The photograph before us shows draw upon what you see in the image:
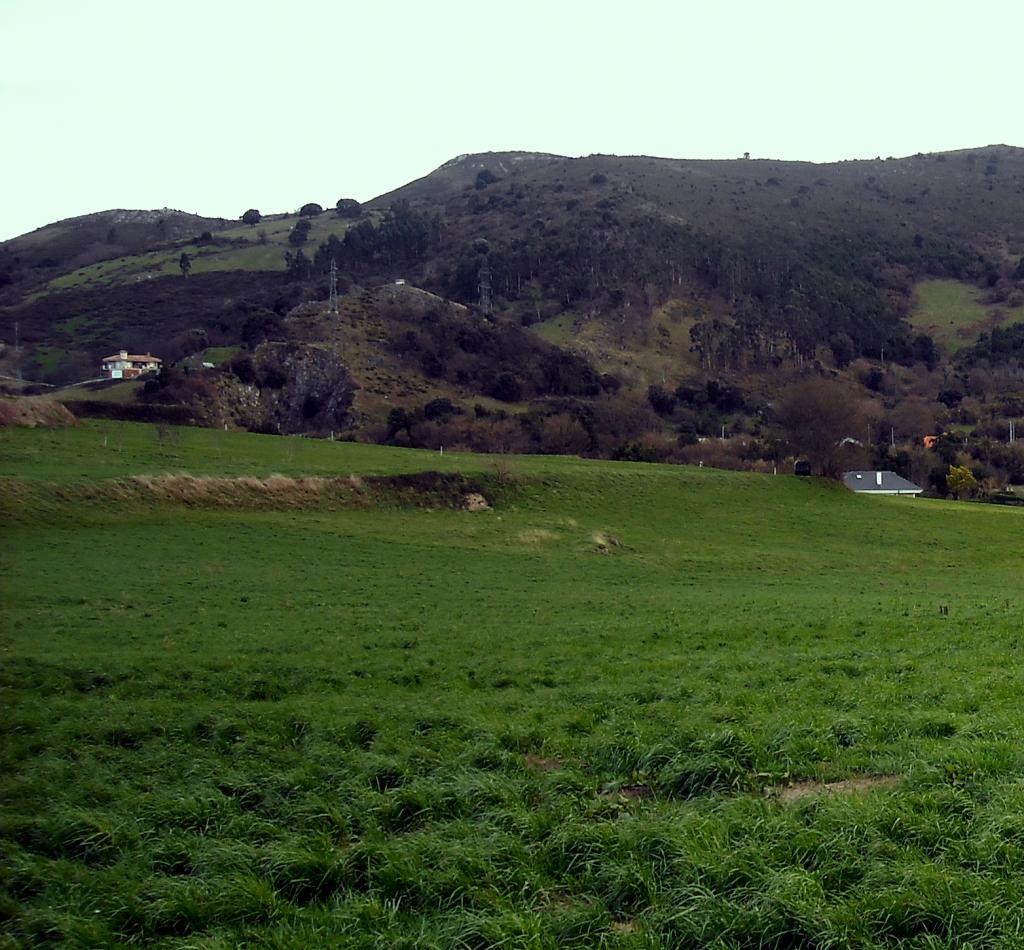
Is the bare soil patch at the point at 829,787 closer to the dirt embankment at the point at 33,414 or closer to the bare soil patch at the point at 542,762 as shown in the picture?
the bare soil patch at the point at 542,762

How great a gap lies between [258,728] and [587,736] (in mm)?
4204

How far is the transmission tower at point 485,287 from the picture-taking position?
5553 inches

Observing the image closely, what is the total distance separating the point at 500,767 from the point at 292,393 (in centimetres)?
8954

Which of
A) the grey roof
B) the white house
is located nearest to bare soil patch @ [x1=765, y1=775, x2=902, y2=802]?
the grey roof

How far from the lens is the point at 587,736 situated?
10.5 meters

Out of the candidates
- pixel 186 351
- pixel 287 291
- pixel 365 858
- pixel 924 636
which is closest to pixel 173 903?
pixel 365 858

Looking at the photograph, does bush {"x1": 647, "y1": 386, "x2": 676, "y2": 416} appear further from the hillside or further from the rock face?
the rock face

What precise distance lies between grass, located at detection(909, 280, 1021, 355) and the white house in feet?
395

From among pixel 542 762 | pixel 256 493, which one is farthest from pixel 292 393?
pixel 542 762

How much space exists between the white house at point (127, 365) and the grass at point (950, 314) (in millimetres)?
120497

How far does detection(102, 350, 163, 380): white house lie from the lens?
363 ft

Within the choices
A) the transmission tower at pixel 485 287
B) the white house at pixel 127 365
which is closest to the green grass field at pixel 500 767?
the white house at pixel 127 365

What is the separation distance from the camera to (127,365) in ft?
380

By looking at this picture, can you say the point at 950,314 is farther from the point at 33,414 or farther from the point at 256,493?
the point at 33,414
